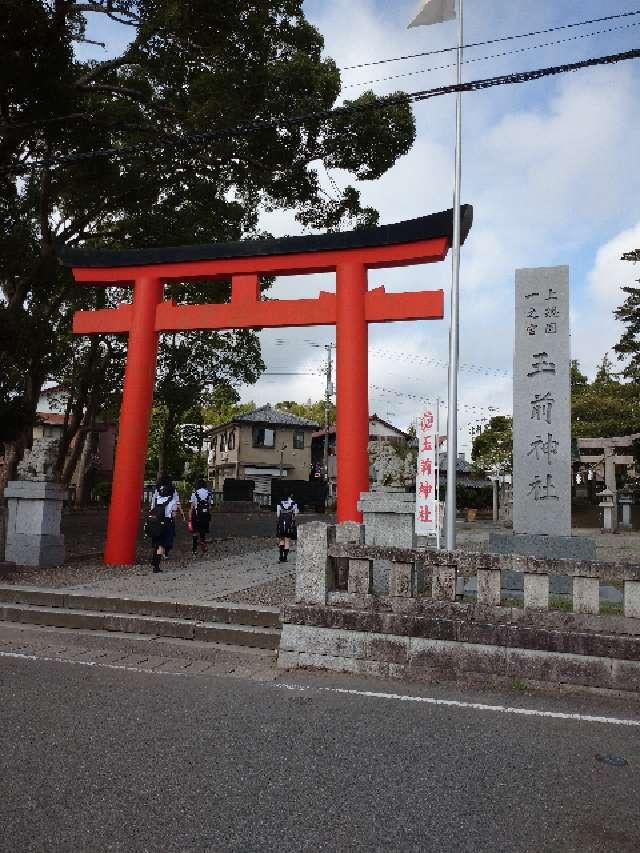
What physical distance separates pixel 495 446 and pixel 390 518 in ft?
123

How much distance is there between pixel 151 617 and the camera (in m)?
7.50

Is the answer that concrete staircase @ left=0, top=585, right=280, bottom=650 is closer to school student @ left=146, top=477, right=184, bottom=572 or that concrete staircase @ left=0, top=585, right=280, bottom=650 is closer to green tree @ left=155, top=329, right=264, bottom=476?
school student @ left=146, top=477, right=184, bottom=572

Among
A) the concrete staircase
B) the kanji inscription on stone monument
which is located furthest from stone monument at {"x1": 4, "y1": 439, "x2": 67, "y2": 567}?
the kanji inscription on stone monument

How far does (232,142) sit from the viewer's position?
15.6 m

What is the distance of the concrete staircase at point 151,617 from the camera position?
274 inches

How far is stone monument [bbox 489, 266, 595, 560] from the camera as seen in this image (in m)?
9.11

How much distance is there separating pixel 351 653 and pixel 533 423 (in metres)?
5.02

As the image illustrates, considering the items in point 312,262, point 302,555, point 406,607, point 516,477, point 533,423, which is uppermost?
point 312,262

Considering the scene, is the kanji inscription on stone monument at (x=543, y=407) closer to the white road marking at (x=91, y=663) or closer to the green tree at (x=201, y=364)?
the white road marking at (x=91, y=663)

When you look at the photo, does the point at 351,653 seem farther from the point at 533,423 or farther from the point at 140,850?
the point at 533,423

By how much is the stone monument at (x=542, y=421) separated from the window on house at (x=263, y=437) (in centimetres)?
3891

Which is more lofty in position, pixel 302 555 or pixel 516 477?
pixel 516 477

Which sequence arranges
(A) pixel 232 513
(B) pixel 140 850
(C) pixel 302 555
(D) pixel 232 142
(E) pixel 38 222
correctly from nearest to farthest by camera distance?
(B) pixel 140 850
(C) pixel 302 555
(D) pixel 232 142
(E) pixel 38 222
(A) pixel 232 513

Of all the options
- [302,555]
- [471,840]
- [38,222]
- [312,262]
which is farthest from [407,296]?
[38,222]
